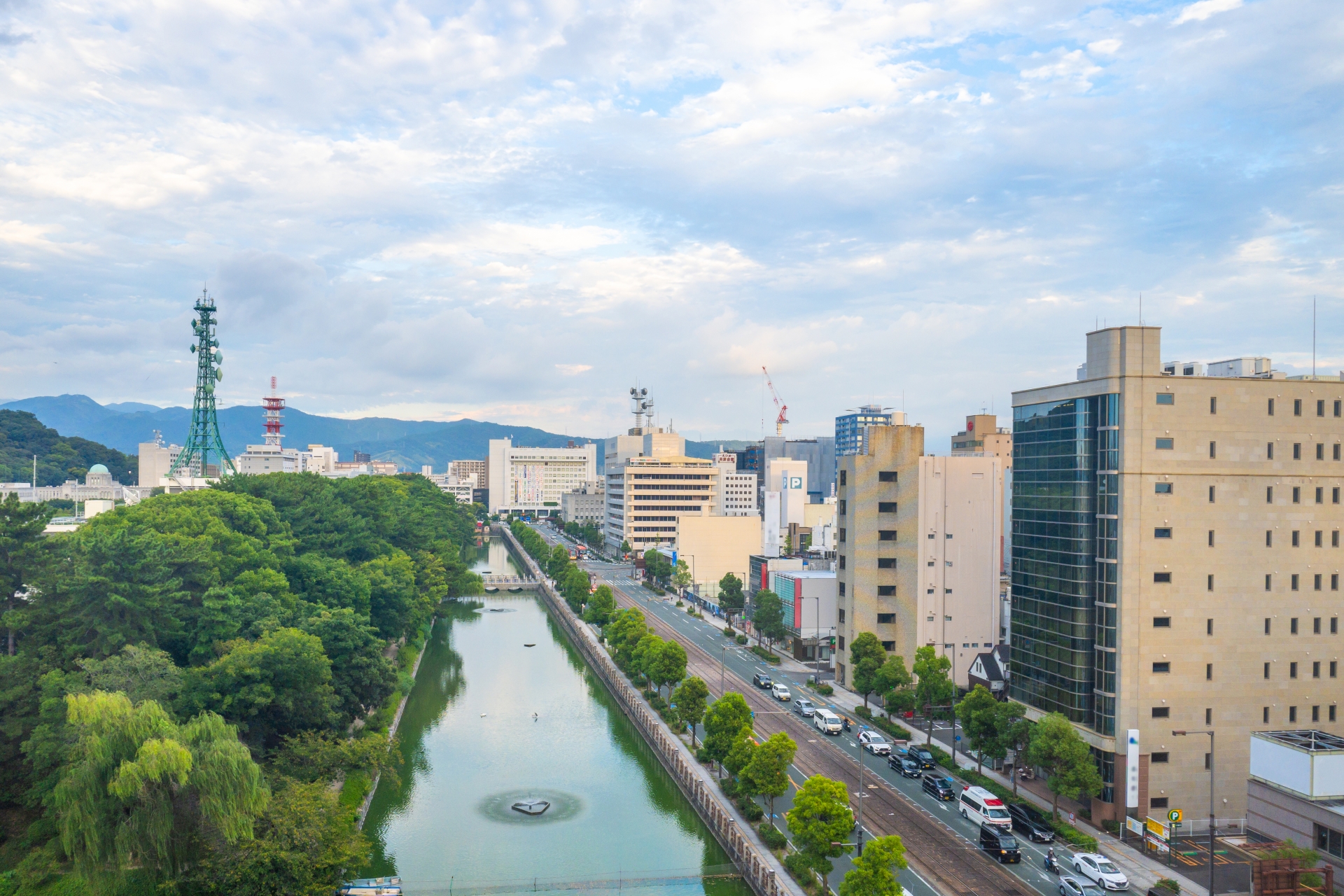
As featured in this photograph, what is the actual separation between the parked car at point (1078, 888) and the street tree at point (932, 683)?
42.3 ft

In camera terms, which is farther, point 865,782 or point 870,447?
point 870,447

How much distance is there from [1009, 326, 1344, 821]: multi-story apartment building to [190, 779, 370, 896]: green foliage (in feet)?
75.6

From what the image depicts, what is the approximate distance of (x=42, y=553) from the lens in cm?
3180

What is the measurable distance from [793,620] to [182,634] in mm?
34324

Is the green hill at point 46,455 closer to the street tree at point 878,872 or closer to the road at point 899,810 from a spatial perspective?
the road at point 899,810

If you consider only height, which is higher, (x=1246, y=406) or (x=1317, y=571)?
(x=1246, y=406)

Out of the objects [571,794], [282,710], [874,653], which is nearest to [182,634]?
[282,710]

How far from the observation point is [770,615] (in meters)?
57.2

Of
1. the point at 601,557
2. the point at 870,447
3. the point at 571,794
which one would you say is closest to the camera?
the point at 571,794

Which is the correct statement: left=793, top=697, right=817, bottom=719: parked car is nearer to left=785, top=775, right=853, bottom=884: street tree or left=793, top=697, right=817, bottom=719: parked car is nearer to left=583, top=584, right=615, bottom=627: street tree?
left=785, top=775, right=853, bottom=884: street tree

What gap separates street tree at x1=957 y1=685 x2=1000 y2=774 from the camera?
106 feet

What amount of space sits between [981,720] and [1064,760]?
420 centimetres

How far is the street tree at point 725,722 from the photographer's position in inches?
1268

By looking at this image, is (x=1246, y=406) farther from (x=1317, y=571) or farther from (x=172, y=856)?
(x=172, y=856)
